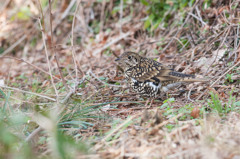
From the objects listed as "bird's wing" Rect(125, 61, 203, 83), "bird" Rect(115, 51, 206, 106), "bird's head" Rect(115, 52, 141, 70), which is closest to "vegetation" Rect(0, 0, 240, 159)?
"bird" Rect(115, 51, 206, 106)

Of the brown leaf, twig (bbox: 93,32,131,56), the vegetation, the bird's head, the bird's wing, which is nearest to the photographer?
the vegetation

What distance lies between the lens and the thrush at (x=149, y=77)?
489 centimetres

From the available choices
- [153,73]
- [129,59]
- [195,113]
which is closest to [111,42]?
[129,59]

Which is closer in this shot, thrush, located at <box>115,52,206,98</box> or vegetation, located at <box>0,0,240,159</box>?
vegetation, located at <box>0,0,240,159</box>

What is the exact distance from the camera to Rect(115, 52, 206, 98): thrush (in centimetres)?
489

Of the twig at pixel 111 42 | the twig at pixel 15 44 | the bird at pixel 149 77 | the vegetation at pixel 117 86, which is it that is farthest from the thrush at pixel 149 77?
the twig at pixel 15 44

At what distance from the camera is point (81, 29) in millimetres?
9531

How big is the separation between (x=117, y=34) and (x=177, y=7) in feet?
6.97

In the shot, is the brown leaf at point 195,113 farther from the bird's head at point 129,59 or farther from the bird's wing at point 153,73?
the bird's head at point 129,59

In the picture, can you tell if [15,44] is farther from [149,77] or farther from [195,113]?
[195,113]

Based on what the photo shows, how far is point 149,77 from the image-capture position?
16.6 feet

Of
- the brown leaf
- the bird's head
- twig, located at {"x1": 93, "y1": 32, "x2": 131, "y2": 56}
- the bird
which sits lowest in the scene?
the brown leaf

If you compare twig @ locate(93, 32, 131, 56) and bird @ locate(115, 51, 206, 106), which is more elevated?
twig @ locate(93, 32, 131, 56)

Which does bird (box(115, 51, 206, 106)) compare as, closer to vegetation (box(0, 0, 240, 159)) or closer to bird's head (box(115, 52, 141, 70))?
bird's head (box(115, 52, 141, 70))
